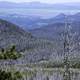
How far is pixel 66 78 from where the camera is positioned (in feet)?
32.7

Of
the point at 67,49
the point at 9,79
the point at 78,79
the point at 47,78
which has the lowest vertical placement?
the point at 47,78

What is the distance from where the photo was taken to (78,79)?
36281 millimetres

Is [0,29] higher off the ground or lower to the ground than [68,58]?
lower

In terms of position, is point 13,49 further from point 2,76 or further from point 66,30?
point 66,30

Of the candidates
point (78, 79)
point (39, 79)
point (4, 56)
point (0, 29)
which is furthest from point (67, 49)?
point (0, 29)

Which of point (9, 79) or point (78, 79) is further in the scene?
point (78, 79)

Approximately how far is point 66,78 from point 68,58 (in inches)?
22.5

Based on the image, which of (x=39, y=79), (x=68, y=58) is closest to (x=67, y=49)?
(x=68, y=58)

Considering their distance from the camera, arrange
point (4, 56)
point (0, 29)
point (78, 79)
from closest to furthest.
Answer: point (4, 56) → point (78, 79) → point (0, 29)

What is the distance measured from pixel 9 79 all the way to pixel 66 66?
9805mm

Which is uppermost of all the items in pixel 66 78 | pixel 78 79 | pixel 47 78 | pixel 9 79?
pixel 66 78

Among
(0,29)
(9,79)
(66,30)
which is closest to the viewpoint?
(66,30)

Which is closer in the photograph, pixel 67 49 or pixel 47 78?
pixel 67 49

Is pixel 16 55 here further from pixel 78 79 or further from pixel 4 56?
pixel 78 79
